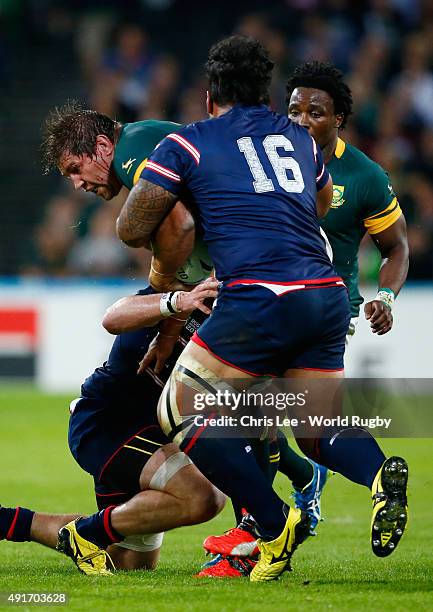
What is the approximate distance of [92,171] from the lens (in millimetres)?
5402

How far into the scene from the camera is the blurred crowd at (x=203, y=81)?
15133mm

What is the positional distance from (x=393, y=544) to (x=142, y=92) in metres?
13.3

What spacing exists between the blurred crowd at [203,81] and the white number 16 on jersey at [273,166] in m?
9.52

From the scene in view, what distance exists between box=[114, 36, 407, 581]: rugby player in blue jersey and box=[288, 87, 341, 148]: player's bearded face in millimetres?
1755

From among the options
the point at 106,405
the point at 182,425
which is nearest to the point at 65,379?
the point at 106,405

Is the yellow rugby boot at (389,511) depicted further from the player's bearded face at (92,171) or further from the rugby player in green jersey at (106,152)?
the player's bearded face at (92,171)

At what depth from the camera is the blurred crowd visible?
15.1m

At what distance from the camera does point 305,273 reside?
4715 millimetres

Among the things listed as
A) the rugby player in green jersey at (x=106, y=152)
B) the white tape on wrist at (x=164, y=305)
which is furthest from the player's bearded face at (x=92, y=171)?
the white tape on wrist at (x=164, y=305)

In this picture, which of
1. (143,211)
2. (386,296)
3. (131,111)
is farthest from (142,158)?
(131,111)

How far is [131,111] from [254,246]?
12399 mm

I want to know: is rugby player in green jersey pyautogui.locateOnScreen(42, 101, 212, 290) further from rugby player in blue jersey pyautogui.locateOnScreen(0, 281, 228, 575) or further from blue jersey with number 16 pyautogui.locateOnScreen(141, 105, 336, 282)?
blue jersey with number 16 pyautogui.locateOnScreen(141, 105, 336, 282)

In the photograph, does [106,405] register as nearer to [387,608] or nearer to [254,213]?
[254,213]

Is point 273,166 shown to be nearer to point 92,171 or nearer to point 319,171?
point 319,171
